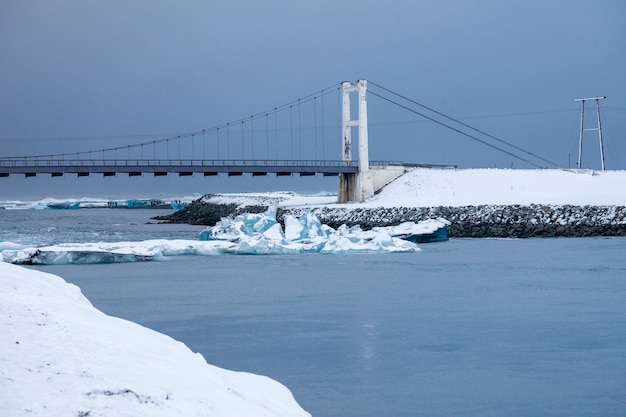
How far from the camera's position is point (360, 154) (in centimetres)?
4650

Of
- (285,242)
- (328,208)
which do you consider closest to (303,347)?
(285,242)

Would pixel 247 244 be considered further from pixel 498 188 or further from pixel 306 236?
pixel 498 188

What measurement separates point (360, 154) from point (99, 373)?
137ft

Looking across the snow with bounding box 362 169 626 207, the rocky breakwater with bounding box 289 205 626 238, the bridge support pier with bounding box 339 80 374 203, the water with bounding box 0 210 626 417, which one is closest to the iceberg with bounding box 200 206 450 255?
the water with bounding box 0 210 626 417

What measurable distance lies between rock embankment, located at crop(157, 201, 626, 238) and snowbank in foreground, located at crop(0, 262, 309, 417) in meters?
29.6

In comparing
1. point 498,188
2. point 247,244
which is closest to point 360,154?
point 498,188

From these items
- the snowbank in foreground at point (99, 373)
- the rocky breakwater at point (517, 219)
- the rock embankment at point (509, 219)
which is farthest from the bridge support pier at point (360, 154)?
the snowbank in foreground at point (99, 373)

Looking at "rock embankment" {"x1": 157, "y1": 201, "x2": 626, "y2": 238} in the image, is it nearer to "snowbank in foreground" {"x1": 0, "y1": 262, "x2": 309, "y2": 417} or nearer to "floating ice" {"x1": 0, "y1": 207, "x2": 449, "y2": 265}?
"floating ice" {"x1": 0, "y1": 207, "x2": 449, "y2": 265}

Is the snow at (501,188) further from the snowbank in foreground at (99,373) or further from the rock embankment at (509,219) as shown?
the snowbank in foreground at (99,373)

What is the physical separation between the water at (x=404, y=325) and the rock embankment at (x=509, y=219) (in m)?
10.8

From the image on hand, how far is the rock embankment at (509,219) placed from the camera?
34.5 metres

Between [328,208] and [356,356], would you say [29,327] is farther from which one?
[328,208]

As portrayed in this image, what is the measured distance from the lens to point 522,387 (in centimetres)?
833

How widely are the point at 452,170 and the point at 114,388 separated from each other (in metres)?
47.2
